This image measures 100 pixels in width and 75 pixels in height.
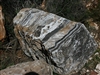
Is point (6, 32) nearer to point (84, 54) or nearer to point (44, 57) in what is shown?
point (44, 57)

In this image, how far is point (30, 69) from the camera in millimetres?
3312

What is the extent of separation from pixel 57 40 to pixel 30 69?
55 centimetres

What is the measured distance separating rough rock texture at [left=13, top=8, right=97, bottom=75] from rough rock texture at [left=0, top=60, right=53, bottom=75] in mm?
113

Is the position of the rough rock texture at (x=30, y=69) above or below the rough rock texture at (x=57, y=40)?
below

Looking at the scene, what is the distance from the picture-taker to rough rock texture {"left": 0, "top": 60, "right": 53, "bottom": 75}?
322cm

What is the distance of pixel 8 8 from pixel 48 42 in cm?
143

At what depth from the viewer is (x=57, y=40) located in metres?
3.19

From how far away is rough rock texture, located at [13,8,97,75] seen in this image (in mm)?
3216

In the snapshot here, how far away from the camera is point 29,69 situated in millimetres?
3309

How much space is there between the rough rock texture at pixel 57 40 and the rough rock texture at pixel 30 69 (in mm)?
113

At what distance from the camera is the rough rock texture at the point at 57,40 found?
10.6 feet

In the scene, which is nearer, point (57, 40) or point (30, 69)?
point (57, 40)

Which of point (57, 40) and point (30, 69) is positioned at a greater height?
point (57, 40)

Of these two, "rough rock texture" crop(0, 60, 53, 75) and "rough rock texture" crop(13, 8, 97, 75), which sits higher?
"rough rock texture" crop(13, 8, 97, 75)
